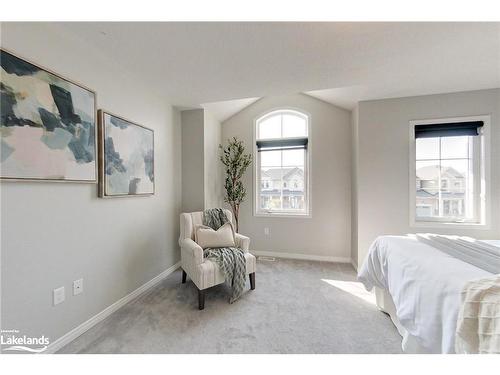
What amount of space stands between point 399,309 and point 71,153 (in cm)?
243

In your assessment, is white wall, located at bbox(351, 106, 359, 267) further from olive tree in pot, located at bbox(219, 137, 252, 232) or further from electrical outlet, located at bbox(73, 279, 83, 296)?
electrical outlet, located at bbox(73, 279, 83, 296)

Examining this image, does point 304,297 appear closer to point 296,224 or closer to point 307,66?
point 296,224

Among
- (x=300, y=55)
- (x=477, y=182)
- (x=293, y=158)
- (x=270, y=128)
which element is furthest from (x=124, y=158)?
(x=477, y=182)

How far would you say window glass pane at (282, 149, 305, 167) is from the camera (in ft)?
11.0

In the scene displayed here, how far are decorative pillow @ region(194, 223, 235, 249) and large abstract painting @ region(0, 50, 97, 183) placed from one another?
45.6 inches

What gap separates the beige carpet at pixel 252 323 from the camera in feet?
4.68

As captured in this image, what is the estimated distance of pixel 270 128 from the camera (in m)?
3.48

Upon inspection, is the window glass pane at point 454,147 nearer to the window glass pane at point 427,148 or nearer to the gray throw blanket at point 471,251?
the window glass pane at point 427,148

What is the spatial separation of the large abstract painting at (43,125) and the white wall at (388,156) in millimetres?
3018

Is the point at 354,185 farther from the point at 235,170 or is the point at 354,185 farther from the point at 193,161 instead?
the point at 193,161

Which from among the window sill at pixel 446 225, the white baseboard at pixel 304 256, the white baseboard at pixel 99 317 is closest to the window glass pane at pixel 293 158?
the white baseboard at pixel 304 256
